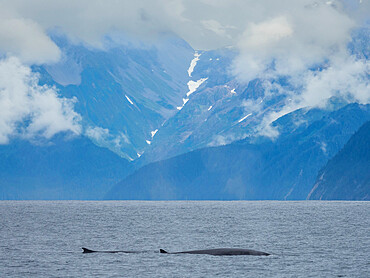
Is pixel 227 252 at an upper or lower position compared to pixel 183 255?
upper

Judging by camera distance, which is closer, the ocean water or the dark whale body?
the ocean water

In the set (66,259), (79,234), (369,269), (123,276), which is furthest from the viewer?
(79,234)

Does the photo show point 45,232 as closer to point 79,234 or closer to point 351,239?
point 79,234

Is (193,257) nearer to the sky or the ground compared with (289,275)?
nearer to the sky

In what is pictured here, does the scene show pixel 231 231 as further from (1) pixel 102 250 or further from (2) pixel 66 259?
(2) pixel 66 259

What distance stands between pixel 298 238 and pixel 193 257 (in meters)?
34.9

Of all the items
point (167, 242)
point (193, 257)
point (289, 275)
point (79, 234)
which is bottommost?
point (289, 275)

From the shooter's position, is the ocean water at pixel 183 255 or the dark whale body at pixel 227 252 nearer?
the ocean water at pixel 183 255

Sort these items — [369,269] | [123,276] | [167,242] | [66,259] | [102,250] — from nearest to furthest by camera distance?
[123,276] < [369,269] < [66,259] < [102,250] < [167,242]

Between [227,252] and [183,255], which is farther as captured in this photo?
[227,252]

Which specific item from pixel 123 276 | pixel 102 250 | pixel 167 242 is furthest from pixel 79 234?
pixel 123 276

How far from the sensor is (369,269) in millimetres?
80875

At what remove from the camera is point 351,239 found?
119438 millimetres

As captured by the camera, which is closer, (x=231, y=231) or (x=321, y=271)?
(x=321, y=271)
